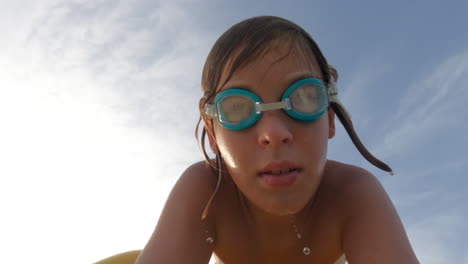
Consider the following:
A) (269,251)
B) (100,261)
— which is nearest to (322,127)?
(269,251)

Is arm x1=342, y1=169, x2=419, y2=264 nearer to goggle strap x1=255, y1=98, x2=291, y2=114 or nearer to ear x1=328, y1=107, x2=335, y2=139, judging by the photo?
ear x1=328, y1=107, x2=335, y2=139

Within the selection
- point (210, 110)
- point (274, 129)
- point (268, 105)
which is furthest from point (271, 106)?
point (210, 110)

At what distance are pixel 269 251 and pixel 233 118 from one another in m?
1.18

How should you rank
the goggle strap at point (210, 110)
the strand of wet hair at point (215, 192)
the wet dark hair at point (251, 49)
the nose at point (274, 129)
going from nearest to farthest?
Answer: the nose at point (274, 129) → the wet dark hair at point (251, 49) → the goggle strap at point (210, 110) → the strand of wet hair at point (215, 192)

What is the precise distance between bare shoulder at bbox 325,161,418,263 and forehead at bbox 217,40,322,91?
96 cm

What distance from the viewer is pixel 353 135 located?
4.06 meters

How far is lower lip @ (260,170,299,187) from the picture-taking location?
129 inches

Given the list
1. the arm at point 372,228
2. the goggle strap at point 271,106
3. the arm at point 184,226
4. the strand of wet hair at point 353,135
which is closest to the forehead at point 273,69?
the goggle strap at point 271,106

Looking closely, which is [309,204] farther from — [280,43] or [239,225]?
[280,43]

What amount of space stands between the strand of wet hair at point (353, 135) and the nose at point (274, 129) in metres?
0.75

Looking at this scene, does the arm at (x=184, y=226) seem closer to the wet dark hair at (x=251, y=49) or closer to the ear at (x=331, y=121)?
the wet dark hair at (x=251, y=49)

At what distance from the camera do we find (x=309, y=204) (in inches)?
161

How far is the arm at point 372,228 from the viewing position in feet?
11.2

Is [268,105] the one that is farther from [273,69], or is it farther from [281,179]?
[281,179]
